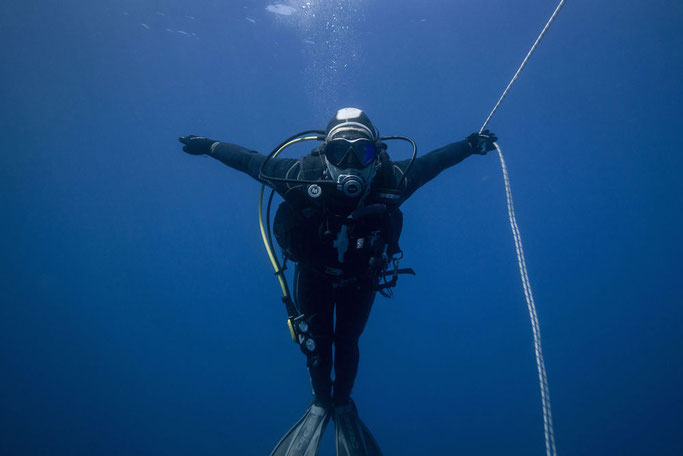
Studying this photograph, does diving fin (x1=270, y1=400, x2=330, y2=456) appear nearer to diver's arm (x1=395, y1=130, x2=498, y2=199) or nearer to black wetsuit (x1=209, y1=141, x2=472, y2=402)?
black wetsuit (x1=209, y1=141, x2=472, y2=402)

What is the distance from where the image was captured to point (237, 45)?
1218cm

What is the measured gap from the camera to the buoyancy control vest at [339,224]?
96.3 inches

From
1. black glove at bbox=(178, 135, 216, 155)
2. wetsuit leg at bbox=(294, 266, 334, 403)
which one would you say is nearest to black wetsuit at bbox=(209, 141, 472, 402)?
wetsuit leg at bbox=(294, 266, 334, 403)

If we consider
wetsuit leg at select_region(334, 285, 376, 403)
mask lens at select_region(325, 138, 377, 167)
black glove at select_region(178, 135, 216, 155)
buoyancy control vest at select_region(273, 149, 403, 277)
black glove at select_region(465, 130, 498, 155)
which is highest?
black glove at select_region(465, 130, 498, 155)

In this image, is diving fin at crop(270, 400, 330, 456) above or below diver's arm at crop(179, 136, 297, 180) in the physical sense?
below

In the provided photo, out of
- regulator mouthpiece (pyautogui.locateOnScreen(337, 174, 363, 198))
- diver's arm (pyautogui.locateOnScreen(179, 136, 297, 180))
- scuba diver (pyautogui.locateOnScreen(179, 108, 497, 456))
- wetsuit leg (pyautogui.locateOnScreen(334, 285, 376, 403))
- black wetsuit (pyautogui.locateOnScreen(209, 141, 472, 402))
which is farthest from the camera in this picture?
wetsuit leg (pyautogui.locateOnScreen(334, 285, 376, 403))

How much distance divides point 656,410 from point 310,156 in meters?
24.1

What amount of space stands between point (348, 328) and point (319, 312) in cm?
34

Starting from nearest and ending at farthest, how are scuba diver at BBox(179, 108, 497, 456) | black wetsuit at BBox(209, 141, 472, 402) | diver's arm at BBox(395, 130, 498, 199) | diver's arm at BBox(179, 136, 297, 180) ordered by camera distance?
1. scuba diver at BBox(179, 108, 497, 456)
2. black wetsuit at BBox(209, 141, 472, 402)
3. diver's arm at BBox(179, 136, 297, 180)
4. diver's arm at BBox(395, 130, 498, 199)

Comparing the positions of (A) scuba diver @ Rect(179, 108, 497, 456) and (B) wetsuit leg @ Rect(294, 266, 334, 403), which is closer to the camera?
(A) scuba diver @ Rect(179, 108, 497, 456)

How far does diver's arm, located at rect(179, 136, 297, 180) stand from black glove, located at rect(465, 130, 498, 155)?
6.21ft

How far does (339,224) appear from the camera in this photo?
8.22 ft

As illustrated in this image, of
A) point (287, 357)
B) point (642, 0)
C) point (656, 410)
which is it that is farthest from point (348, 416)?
point (656, 410)

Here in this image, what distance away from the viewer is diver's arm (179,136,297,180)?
267 cm
